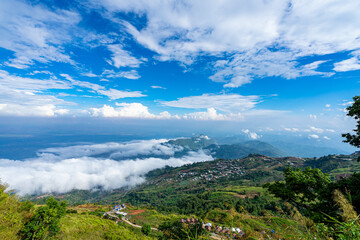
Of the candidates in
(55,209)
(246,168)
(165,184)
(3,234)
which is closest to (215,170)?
(246,168)

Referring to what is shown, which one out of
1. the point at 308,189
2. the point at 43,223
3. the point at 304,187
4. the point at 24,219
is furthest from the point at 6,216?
the point at 308,189

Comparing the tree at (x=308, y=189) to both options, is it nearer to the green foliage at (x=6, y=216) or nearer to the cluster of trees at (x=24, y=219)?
the green foliage at (x=6, y=216)

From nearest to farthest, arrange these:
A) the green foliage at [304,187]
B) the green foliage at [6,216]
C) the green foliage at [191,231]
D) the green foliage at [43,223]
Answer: the green foliage at [191,231]
the green foliage at [6,216]
the green foliage at [304,187]
the green foliage at [43,223]

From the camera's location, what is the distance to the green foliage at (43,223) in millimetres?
15339

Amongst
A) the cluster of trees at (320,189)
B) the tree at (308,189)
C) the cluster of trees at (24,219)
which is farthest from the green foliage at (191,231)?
the cluster of trees at (24,219)

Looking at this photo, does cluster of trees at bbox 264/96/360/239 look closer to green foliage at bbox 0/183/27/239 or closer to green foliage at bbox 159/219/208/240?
green foliage at bbox 159/219/208/240

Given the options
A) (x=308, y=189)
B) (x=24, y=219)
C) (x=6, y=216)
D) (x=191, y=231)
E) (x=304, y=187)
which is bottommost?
(x=24, y=219)

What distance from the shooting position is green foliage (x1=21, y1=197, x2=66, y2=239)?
15.3 m

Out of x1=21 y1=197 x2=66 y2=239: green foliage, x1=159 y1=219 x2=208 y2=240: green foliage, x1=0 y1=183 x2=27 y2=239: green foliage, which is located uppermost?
x1=159 y1=219 x2=208 y2=240: green foliage

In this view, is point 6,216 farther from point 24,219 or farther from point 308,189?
point 308,189

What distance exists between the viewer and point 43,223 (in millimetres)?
18266

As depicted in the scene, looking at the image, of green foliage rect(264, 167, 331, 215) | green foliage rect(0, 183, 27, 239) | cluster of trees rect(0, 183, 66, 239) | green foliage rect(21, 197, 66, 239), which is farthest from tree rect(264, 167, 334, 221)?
green foliage rect(21, 197, 66, 239)

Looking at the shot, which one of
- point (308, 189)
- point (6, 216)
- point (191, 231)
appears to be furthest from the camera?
point (308, 189)

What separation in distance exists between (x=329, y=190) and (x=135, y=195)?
15640 cm
